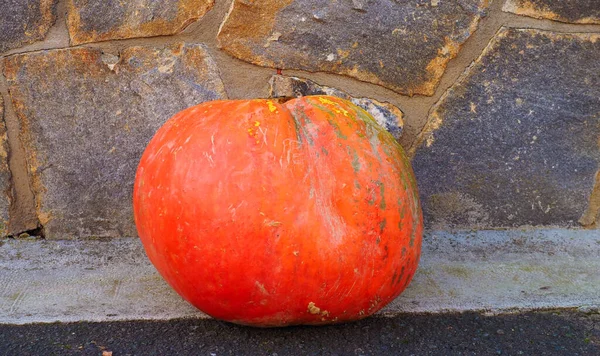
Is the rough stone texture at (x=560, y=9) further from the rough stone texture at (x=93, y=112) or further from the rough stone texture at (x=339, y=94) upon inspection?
the rough stone texture at (x=93, y=112)

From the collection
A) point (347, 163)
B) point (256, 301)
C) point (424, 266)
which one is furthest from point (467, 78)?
point (256, 301)

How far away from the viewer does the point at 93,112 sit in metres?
2.21

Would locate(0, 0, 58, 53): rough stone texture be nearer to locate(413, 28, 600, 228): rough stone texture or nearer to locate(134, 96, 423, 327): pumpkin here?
locate(134, 96, 423, 327): pumpkin

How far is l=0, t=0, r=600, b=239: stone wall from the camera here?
2.14m

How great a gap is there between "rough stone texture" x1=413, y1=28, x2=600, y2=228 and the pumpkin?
0.66 metres

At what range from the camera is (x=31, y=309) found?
1.80 meters

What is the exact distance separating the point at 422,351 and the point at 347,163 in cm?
50

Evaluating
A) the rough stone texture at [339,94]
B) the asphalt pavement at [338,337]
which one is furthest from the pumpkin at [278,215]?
the rough stone texture at [339,94]

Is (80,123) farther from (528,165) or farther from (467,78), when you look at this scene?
(528,165)

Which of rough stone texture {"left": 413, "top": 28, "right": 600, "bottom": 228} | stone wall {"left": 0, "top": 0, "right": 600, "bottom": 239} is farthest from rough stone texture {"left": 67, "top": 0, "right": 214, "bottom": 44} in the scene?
Answer: rough stone texture {"left": 413, "top": 28, "right": 600, "bottom": 228}

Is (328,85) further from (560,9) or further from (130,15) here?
(560,9)

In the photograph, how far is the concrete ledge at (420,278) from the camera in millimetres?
1796

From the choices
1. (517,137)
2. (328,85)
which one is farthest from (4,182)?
(517,137)

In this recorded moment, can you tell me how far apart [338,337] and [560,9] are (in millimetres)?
1351
